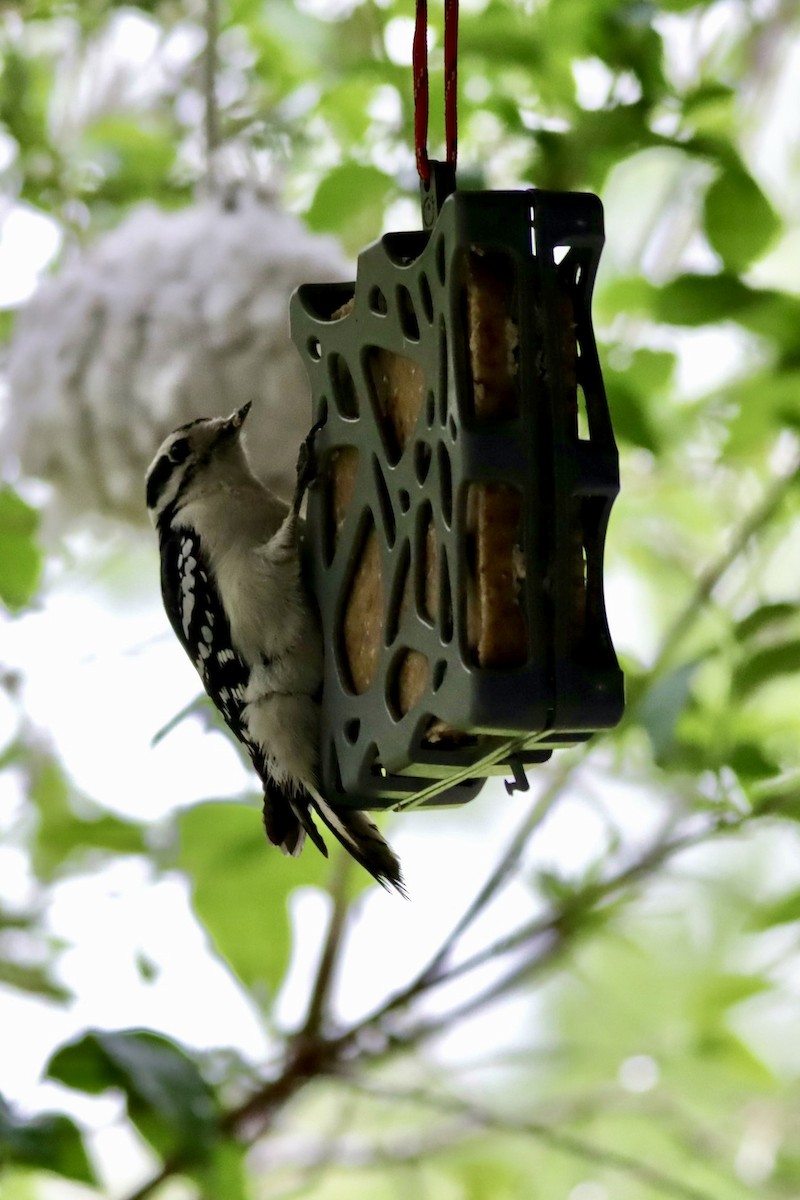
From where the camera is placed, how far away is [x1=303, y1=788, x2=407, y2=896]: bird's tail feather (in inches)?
31.9

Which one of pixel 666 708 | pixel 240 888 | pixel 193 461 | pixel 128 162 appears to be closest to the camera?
pixel 666 708

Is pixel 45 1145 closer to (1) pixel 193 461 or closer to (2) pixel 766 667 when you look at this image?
(1) pixel 193 461

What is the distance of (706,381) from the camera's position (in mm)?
1831

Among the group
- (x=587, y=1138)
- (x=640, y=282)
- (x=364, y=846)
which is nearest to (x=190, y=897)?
(x=364, y=846)

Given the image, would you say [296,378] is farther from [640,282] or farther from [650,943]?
[650,943]

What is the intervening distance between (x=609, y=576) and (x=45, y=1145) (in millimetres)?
1115

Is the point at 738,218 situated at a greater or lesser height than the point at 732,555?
greater

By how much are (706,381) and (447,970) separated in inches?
37.2

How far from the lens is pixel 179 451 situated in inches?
39.7

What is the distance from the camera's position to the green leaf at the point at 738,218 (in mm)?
1100

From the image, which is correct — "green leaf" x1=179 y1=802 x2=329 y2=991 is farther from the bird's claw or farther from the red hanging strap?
the red hanging strap

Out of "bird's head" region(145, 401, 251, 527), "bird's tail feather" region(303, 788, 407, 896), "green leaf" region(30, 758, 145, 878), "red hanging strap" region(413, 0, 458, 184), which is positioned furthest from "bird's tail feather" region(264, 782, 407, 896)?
"green leaf" region(30, 758, 145, 878)

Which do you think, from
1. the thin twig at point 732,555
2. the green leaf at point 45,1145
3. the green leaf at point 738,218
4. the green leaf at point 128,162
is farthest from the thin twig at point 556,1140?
the green leaf at point 128,162

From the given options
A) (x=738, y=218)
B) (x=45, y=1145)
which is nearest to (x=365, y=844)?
(x=45, y=1145)
